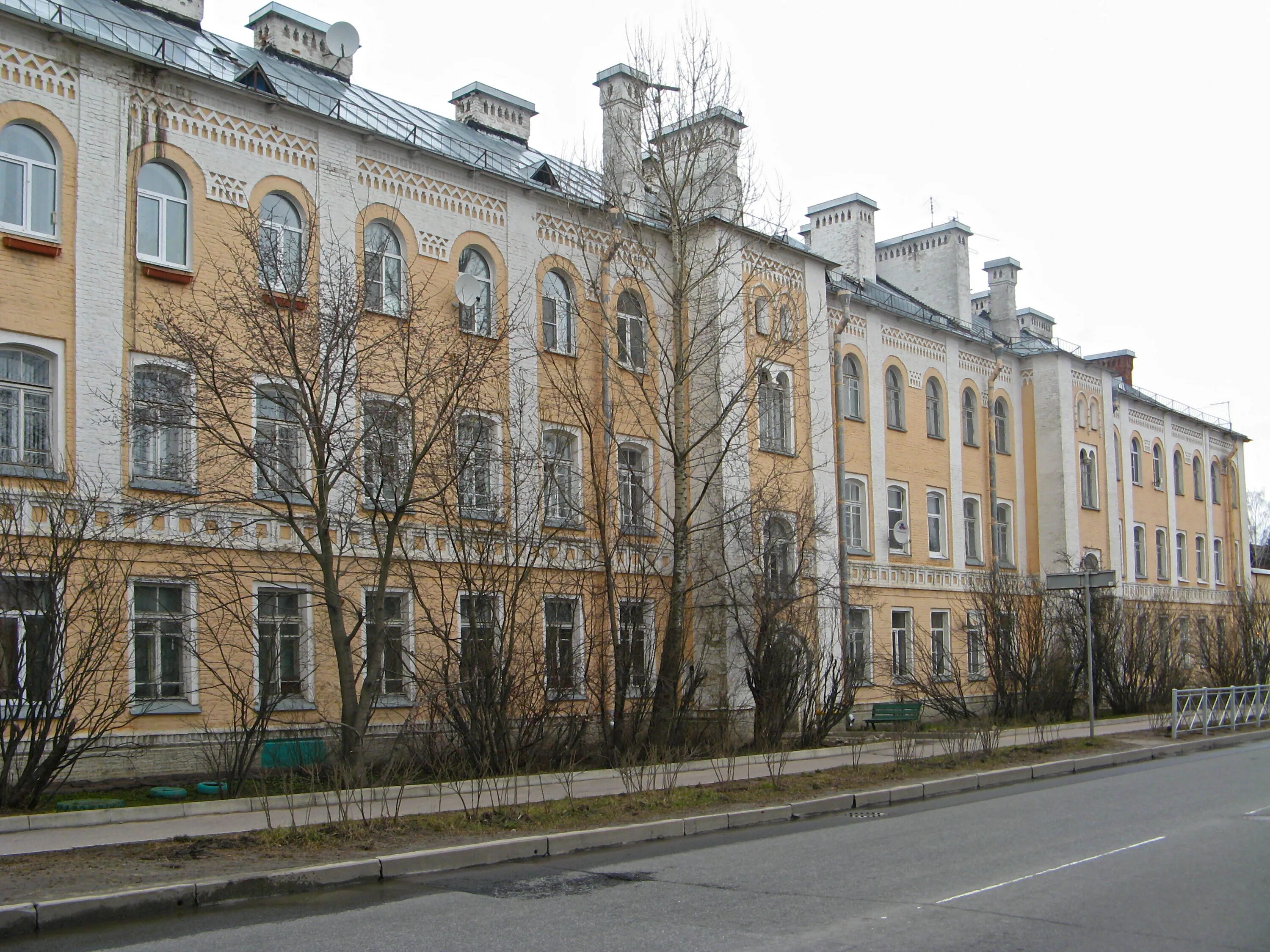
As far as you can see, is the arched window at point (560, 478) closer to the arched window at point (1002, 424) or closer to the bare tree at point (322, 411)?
the bare tree at point (322, 411)

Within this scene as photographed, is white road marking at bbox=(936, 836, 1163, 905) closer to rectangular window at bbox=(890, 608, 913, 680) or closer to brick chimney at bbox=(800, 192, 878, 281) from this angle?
rectangular window at bbox=(890, 608, 913, 680)

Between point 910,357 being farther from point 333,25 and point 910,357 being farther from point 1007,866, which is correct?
point 1007,866

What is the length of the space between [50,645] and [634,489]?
11059 millimetres

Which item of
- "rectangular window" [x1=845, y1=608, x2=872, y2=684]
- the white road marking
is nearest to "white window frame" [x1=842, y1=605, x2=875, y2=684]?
"rectangular window" [x1=845, y1=608, x2=872, y2=684]

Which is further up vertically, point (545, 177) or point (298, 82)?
point (298, 82)

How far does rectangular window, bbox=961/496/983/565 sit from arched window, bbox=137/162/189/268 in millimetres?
24030

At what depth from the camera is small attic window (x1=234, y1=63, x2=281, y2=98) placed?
2014cm

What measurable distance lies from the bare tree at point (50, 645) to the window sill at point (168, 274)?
4.09 meters

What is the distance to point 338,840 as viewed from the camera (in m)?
11.7

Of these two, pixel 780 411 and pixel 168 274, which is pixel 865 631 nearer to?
pixel 780 411

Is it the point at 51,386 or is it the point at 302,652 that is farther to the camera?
the point at 302,652

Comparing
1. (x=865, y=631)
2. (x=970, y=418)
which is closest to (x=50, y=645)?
(x=865, y=631)

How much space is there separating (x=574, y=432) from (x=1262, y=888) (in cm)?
1576

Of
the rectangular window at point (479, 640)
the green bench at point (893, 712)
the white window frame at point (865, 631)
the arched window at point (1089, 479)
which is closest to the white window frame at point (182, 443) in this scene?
the rectangular window at point (479, 640)
